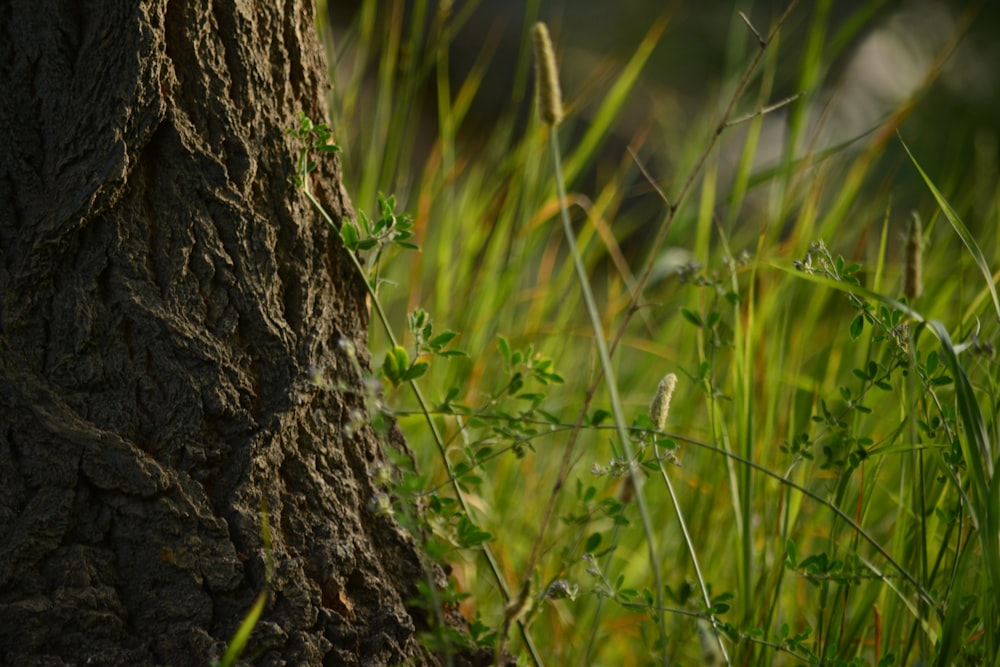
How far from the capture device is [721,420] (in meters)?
1.00

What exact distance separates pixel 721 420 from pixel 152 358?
1.83 ft

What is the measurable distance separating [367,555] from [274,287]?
0.85ft

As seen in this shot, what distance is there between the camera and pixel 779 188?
1654 millimetres

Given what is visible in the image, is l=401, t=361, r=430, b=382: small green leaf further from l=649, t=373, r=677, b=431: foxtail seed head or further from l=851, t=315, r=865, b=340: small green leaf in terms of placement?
l=851, t=315, r=865, b=340: small green leaf

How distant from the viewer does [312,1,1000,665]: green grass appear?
86 cm

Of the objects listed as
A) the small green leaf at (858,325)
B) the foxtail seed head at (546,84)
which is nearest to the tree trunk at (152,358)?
the foxtail seed head at (546,84)

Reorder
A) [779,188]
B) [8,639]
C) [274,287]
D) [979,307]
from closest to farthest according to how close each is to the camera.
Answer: [8,639] < [274,287] < [979,307] < [779,188]

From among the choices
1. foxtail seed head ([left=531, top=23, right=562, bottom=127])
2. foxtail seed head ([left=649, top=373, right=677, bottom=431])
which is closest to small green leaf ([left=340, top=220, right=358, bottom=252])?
foxtail seed head ([left=531, top=23, right=562, bottom=127])

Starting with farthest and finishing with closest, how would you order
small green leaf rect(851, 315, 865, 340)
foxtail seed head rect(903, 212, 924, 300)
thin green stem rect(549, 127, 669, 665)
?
small green leaf rect(851, 315, 865, 340)
foxtail seed head rect(903, 212, 924, 300)
thin green stem rect(549, 127, 669, 665)

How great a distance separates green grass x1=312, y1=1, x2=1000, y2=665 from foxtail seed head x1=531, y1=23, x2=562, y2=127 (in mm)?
132

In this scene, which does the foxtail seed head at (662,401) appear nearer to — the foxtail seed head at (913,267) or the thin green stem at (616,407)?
the thin green stem at (616,407)

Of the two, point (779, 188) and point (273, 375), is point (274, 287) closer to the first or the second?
point (273, 375)

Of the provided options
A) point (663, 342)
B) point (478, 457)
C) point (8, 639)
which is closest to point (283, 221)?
point (478, 457)

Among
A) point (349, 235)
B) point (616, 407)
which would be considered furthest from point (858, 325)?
point (349, 235)
